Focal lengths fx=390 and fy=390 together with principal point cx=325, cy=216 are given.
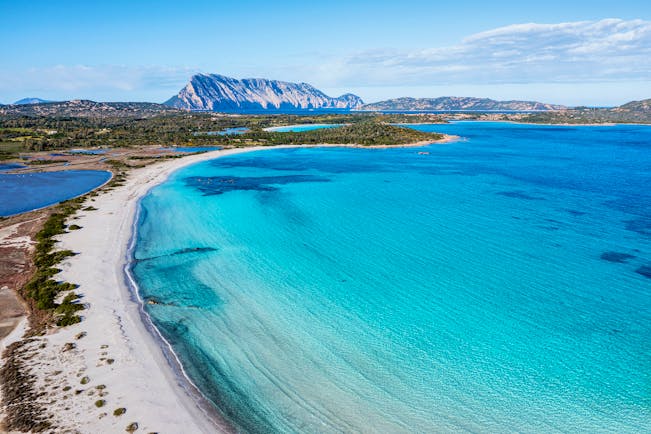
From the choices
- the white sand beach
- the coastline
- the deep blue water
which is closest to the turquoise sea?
the coastline

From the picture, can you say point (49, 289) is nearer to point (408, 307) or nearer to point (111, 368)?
point (111, 368)

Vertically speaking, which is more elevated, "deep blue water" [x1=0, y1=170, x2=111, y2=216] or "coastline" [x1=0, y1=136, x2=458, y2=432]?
"deep blue water" [x1=0, y1=170, x2=111, y2=216]

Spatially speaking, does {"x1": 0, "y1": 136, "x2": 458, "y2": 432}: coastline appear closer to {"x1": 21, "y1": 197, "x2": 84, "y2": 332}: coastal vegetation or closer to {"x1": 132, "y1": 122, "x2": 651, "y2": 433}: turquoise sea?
{"x1": 21, "y1": 197, "x2": 84, "y2": 332}: coastal vegetation

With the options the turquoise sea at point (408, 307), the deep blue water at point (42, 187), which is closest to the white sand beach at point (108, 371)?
the turquoise sea at point (408, 307)

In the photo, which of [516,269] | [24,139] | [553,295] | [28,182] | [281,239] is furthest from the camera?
[24,139]

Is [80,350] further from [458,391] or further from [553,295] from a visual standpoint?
[553,295]

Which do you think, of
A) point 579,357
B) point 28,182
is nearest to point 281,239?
point 579,357
